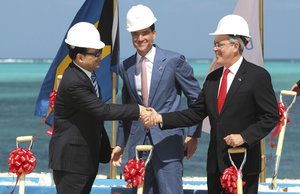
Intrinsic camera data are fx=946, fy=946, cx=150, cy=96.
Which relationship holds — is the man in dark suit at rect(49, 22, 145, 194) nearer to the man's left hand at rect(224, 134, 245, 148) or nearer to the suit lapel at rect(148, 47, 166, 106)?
the suit lapel at rect(148, 47, 166, 106)

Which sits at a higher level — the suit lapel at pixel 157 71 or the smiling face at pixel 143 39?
the smiling face at pixel 143 39

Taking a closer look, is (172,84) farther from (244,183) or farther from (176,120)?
(244,183)

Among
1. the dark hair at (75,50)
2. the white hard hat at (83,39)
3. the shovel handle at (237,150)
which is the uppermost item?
the white hard hat at (83,39)

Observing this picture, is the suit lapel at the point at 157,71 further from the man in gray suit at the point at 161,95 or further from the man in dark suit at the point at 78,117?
the man in dark suit at the point at 78,117

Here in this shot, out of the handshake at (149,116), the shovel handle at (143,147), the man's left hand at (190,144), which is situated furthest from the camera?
the man's left hand at (190,144)

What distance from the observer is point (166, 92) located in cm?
628

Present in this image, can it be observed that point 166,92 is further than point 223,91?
Yes

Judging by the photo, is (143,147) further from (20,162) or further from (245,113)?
(20,162)

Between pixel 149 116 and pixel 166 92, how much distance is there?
0.94ft

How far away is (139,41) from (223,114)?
0.83 m

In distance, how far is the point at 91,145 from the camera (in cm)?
585

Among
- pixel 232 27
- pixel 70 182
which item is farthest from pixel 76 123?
pixel 232 27

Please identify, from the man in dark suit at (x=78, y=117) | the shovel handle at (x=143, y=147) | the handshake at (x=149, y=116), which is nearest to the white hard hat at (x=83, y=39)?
the man in dark suit at (x=78, y=117)

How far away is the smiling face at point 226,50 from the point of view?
223 inches
